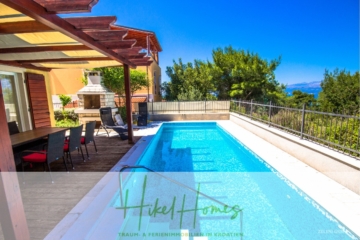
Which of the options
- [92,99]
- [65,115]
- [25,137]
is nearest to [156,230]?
[25,137]

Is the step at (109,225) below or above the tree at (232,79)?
below

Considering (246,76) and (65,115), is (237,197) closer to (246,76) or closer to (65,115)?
(65,115)

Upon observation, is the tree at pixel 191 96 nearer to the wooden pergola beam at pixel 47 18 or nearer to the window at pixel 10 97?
the window at pixel 10 97

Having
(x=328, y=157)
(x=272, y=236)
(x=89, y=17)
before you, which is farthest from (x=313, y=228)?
(x=89, y=17)

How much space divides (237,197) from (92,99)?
7.75m

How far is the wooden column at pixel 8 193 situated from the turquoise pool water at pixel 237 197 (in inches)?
46.6

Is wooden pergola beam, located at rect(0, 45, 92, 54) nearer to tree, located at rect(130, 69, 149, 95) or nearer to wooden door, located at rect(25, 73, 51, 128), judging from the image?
wooden door, located at rect(25, 73, 51, 128)

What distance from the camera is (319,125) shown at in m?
4.38

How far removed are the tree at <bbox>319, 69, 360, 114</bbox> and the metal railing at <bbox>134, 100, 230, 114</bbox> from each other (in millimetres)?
8800

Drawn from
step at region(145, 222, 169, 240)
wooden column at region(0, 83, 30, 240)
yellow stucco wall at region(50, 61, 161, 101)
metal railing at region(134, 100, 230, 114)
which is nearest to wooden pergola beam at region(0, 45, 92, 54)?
wooden column at region(0, 83, 30, 240)

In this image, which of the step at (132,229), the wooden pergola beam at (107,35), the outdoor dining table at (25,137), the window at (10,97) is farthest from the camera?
the window at (10,97)

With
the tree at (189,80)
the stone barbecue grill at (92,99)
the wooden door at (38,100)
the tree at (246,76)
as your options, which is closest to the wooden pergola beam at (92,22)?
the wooden door at (38,100)

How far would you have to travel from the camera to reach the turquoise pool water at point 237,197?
2.52 m

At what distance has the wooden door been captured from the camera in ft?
18.3
